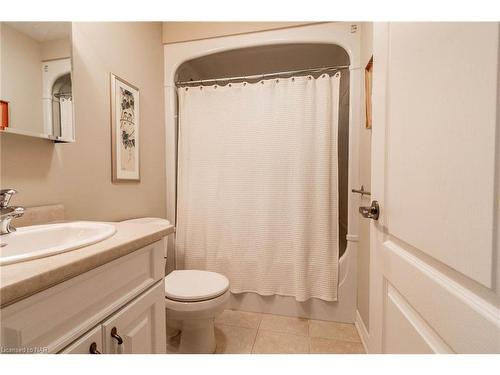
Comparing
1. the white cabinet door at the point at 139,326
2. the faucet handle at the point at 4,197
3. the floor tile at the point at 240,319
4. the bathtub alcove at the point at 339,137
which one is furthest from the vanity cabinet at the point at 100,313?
the bathtub alcove at the point at 339,137

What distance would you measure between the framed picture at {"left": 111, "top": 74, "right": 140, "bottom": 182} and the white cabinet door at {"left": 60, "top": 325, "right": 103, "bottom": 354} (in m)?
0.99

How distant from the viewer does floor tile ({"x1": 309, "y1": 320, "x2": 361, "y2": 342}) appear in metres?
1.46

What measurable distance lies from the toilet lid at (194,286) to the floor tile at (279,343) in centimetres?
47

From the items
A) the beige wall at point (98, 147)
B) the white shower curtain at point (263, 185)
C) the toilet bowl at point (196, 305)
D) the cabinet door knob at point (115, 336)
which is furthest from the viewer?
the white shower curtain at point (263, 185)

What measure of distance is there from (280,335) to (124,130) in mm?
1654

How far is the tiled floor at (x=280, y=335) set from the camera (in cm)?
135

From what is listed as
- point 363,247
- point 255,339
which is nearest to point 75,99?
point 255,339

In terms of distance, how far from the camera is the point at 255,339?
1436 mm

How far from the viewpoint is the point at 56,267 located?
0.44m

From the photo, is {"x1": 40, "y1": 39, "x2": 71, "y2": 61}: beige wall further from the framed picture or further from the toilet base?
the toilet base

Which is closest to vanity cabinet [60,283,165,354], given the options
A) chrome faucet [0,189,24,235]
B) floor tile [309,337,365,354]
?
chrome faucet [0,189,24,235]

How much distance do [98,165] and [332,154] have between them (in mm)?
1453

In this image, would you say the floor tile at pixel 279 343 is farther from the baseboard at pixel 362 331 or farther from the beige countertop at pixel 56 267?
the beige countertop at pixel 56 267
